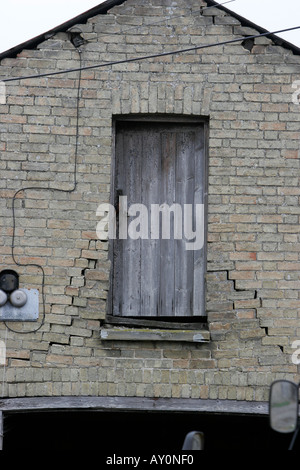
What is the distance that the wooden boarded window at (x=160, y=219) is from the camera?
A: 7941mm

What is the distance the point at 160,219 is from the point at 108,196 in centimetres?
55

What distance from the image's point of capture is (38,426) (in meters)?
8.40

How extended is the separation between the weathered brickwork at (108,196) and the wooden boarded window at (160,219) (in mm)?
235

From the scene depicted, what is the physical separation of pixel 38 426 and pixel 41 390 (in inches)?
38.7

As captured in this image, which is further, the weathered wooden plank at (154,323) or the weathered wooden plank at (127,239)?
the weathered wooden plank at (127,239)

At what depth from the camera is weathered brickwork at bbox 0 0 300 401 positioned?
762 cm

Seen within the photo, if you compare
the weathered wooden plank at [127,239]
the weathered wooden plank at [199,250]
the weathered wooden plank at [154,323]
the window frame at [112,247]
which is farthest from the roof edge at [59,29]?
the weathered wooden plank at [154,323]

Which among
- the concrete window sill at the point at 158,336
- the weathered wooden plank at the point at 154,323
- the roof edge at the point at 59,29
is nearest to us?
the concrete window sill at the point at 158,336

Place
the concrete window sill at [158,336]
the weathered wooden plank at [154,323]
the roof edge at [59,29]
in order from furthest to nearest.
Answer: the roof edge at [59,29] → the weathered wooden plank at [154,323] → the concrete window sill at [158,336]

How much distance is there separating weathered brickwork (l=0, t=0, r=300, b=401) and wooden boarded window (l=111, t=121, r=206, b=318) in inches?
9.3

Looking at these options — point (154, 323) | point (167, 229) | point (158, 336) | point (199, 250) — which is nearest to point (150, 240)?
point (167, 229)

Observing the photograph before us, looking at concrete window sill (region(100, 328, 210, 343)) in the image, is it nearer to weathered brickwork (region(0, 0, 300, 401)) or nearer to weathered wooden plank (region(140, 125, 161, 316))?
weathered brickwork (region(0, 0, 300, 401))

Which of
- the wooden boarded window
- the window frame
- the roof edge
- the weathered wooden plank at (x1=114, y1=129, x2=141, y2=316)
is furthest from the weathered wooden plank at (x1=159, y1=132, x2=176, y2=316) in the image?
the roof edge

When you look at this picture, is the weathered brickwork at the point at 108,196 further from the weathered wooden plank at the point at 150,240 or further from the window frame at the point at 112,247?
the weathered wooden plank at the point at 150,240
